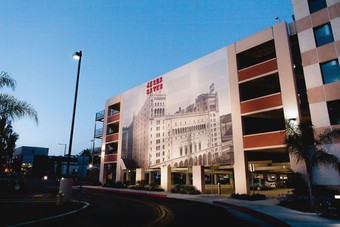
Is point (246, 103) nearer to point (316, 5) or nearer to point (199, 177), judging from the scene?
point (199, 177)

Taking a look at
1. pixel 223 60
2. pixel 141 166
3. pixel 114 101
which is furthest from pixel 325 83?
pixel 114 101

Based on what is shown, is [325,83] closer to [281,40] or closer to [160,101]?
[281,40]

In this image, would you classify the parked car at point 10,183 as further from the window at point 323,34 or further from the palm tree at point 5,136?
the window at point 323,34

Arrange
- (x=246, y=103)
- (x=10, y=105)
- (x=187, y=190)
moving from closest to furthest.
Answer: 1. (x=10, y=105)
2. (x=246, y=103)
3. (x=187, y=190)

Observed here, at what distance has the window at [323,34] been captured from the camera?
1984 centimetres

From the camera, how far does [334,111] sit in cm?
1861

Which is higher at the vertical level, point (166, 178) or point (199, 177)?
point (199, 177)

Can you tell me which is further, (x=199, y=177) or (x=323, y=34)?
(x=199, y=177)

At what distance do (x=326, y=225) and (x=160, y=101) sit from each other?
25982 millimetres

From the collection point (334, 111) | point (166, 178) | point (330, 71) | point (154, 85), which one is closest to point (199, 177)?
point (166, 178)

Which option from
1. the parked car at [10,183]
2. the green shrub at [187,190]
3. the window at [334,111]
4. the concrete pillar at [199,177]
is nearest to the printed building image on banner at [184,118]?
the concrete pillar at [199,177]

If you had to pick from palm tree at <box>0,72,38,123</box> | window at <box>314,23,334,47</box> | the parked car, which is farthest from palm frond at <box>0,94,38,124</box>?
window at <box>314,23,334,47</box>

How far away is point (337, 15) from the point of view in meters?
19.5

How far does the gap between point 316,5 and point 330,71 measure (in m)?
6.40
